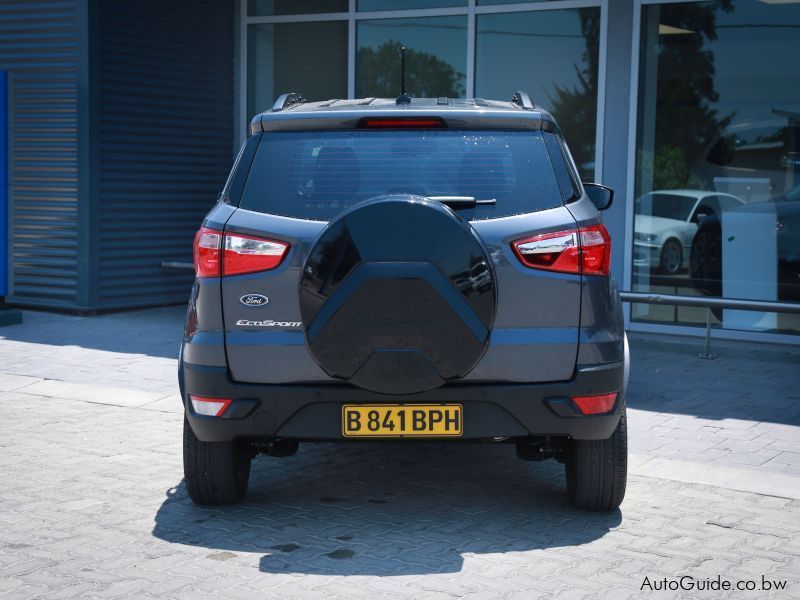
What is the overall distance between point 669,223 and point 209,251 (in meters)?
7.45

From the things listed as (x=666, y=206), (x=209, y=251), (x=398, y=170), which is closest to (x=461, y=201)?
(x=398, y=170)

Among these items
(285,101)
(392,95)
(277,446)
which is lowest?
(277,446)

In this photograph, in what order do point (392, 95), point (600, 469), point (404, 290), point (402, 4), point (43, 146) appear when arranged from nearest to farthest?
point (404, 290) → point (600, 469) → point (43, 146) → point (402, 4) → point (392, 95)

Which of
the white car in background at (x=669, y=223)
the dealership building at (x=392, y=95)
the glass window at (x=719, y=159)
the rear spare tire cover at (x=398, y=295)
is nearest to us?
the rear spare tire cover at (x=398, y=295)

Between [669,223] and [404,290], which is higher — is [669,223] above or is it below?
below

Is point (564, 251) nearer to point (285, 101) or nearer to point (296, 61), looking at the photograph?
point (285, 101)

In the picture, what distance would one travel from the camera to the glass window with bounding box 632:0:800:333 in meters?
10.9

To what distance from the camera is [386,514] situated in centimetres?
548

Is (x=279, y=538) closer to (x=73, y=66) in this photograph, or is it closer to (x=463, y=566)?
(x=463, y=566)

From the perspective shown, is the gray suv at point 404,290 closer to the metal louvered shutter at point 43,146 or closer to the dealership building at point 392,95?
the dealership building at point 392,95

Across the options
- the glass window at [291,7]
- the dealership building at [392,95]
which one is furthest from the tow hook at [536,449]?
the glass window at [291,7]

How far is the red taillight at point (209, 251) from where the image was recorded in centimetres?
501

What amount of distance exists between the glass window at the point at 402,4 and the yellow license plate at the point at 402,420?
873 cm

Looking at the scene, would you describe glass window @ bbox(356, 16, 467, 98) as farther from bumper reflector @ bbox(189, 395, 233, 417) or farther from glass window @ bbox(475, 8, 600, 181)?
bumper reflector @ bbox(189, 395, 233, 417)
